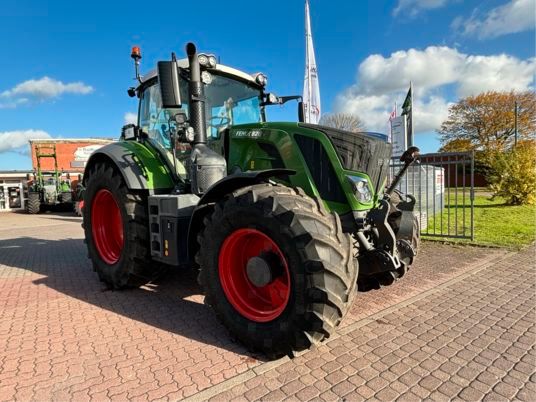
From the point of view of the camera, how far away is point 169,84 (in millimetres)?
3617

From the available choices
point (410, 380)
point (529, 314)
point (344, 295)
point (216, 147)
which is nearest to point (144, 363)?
point (344, 295)

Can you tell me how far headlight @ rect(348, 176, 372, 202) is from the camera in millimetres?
3482

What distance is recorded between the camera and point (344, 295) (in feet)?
9.18

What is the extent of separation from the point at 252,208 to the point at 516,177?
14.4 meters

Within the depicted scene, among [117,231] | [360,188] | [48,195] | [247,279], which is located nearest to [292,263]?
[247,279]

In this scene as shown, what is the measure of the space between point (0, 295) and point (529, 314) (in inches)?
251

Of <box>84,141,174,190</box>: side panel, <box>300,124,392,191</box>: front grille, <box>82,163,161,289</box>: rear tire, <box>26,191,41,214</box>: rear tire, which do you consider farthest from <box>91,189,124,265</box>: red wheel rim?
<box>26,191,41,214</box>: rear tire

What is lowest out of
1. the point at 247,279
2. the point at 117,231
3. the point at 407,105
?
the point at 247,279

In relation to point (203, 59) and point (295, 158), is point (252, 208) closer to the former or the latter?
point (295, 158)

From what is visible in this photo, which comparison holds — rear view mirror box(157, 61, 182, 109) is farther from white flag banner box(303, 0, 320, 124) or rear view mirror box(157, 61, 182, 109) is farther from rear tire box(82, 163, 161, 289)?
white flag banner box(303, 0, 320, 124)

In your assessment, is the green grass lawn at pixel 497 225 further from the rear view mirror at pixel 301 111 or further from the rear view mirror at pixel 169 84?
the rear view mirror at pixel 169 84

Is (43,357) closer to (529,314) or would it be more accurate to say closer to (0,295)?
(0,295)

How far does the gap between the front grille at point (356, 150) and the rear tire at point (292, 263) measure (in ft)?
2.26

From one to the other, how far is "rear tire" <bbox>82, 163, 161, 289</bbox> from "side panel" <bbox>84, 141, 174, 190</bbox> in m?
0.18
